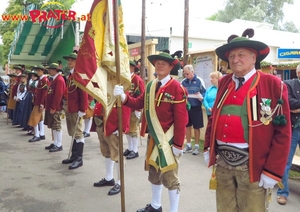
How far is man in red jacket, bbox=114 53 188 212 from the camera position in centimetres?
358

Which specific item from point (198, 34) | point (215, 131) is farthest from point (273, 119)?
point (198, 34)

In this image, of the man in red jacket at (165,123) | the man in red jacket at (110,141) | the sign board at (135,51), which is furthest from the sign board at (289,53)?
the man in red jacket at (165,123)

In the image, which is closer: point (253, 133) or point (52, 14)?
point (253, 133)

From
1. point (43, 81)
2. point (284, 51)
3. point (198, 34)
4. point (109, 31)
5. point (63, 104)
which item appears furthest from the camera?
point (198, 34)

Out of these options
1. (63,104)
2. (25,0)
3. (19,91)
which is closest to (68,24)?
(25,0)

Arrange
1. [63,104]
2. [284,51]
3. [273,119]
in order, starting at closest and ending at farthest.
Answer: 1. [273,119]
2. [63,104]
3. [284,51]

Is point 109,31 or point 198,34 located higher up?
point 198,34

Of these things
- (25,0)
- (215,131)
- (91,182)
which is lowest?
(91,182)

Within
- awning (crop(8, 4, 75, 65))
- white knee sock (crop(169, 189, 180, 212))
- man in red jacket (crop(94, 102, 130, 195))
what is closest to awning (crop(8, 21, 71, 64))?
awning (crop(8, 4, 75, 65))

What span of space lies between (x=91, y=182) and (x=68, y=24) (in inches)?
496

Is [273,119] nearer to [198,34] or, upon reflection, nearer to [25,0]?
[198,34]

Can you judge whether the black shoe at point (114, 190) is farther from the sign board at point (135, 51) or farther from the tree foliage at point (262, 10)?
the tree foliage at point (262, 10)

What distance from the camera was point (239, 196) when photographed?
2.65m

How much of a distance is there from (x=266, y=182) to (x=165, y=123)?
1.47 m
